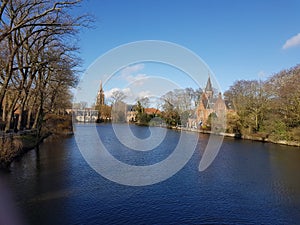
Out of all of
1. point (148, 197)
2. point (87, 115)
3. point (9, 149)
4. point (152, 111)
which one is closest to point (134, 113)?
point (152, 111)

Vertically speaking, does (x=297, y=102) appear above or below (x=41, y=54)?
below

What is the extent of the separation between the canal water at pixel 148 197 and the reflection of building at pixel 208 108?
83.8ft

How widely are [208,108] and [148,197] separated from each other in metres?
41.5

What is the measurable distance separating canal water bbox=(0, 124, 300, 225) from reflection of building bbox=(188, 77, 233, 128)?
83.8 feet

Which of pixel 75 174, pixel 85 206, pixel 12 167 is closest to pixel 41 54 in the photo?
pixel 12 167

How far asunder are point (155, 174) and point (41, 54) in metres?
12.5

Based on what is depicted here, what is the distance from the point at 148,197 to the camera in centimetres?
1042

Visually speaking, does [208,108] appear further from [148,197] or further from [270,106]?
[148,197]

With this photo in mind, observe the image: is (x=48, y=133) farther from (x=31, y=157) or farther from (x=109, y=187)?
(x=109, y=187)

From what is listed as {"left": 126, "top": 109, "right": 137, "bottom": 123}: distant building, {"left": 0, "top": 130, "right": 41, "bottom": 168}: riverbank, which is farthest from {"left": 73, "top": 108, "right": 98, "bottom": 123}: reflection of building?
{"left": 0, "top": 130, "right": 41, "bottom": 168}: riverbank

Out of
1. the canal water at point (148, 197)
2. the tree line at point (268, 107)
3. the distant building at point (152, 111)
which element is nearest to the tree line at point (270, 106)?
the tree line at point (268, 107)

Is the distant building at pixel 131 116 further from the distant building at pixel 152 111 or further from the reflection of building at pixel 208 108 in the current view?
the reflection of building at pixel 208 108

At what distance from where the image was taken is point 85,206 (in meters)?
9.16

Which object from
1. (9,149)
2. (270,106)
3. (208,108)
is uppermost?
(208,108)
